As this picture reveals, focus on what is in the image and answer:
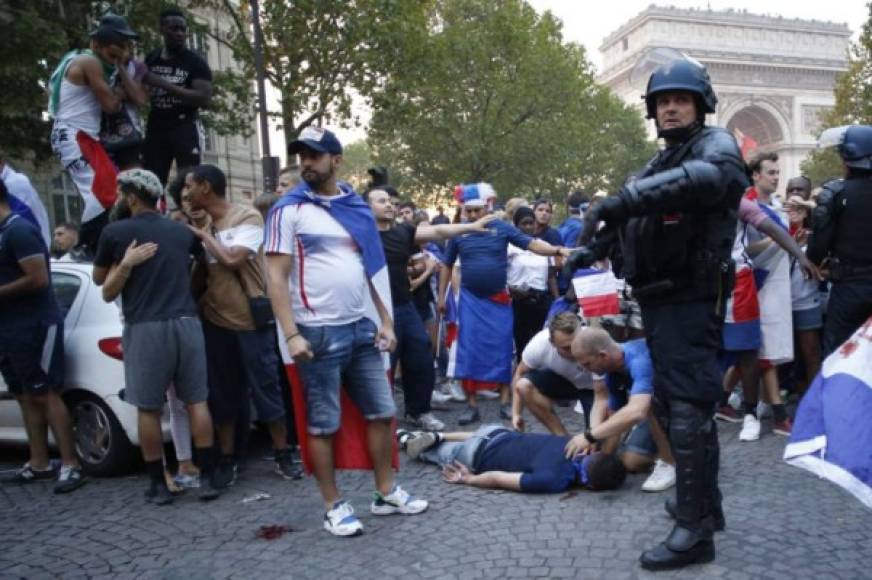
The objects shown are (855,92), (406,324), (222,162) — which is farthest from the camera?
(222,162)

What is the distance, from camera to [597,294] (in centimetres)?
682

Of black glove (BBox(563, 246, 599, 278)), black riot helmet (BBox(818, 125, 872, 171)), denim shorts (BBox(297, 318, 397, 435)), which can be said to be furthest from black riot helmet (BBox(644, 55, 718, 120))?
denim shorts (BBox(297, 318, 397, 435))

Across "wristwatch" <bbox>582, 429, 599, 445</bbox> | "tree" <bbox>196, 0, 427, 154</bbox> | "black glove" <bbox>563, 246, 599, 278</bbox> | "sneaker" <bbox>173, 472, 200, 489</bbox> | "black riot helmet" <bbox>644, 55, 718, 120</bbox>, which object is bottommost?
"sneaker" <bbox>173, 472, 200, 489</bbox>

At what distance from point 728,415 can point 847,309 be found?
6.54ft

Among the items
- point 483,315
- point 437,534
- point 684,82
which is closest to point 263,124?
point 483,315

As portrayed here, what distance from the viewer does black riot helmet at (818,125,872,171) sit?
496cm

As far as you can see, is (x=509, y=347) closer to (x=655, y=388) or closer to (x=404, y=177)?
(x=655, y=388)

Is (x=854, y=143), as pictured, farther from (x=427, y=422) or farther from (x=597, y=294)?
(x=427, y=422)

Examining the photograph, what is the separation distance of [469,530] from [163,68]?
4.17 meters

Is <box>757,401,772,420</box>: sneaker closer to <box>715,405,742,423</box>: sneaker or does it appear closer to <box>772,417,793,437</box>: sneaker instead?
<box>715,405,742,423</box>: sneaker

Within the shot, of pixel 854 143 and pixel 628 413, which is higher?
pixel 854 143

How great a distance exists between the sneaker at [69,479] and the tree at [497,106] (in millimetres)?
26824

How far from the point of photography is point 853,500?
4.52 metres

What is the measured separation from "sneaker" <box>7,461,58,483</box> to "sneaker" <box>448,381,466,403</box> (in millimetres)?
4020
